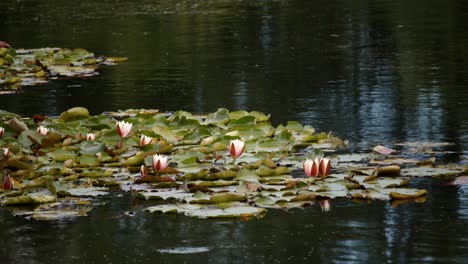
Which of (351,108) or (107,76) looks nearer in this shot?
(351,108)

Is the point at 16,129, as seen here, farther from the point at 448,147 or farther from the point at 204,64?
the point at 204,64

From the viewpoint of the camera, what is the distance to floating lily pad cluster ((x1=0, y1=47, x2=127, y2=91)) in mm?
13309

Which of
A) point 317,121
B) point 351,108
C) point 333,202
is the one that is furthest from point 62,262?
point 351,108

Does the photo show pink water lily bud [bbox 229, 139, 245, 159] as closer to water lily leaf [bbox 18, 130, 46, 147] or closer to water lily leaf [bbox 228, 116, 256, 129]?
water lily leaf [bbox 228, 116, 256, 129]

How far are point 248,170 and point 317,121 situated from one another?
8.01 ft

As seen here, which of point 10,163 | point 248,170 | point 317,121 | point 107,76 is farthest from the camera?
point 107,76

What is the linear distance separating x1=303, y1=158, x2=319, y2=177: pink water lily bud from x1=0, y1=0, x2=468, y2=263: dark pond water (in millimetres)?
421

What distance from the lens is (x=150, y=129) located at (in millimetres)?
8711

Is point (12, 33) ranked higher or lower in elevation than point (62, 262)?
lower

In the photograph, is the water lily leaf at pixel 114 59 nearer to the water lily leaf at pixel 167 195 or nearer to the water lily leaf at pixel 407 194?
the water lily leaf at pixel 167 195

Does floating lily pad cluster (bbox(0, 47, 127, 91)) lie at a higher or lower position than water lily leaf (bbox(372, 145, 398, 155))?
lower

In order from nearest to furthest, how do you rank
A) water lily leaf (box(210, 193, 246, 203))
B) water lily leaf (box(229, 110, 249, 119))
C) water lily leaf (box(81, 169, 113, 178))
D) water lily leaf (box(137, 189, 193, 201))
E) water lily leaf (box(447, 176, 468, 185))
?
water lily leaf (box(210, 193, 246, 203)), water lily leaf (box(137, 189, 193, 201)), water lily leaf (box(447, 176, 468, 185)), water lily leaf (box(81, 169, 113, 178)), water lily leaf (box(229, 110, 249, 119))

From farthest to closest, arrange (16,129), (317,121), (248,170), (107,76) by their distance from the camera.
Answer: (107,76)
(317,121)
(16,129)
(248,170)

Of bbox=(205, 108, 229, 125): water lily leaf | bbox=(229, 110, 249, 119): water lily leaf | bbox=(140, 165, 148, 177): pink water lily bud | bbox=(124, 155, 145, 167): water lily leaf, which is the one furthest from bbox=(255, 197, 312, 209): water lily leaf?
bbox=(229, 110, 249, 119): water lily leaf
